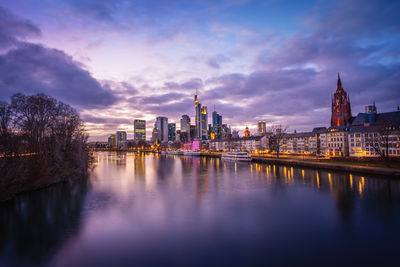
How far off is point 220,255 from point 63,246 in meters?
10.1

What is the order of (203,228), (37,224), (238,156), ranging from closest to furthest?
(203,228) < (37,224) < (238,156)

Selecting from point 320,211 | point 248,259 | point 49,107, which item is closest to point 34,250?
point 248,259

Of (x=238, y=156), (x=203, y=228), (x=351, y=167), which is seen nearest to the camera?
(x=203, y=228)

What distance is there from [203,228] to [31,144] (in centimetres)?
3033

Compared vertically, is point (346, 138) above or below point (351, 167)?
above

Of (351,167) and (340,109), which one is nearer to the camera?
(351,167)

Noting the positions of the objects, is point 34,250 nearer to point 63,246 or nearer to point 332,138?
point 63,246

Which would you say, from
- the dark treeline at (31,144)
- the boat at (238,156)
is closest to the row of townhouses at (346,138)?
the boat at (238,156)

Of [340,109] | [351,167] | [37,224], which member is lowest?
[37,224]

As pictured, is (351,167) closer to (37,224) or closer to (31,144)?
(37,224)

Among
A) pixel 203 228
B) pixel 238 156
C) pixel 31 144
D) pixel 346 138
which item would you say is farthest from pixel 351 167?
pixel 31 144

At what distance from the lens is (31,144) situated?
33.8m

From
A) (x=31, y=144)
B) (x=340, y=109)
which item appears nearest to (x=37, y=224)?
(x=31, y=144)

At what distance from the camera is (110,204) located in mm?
25188
